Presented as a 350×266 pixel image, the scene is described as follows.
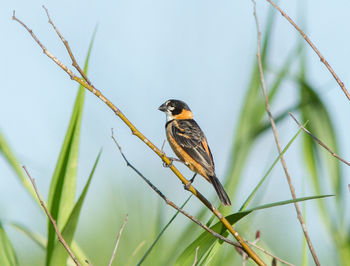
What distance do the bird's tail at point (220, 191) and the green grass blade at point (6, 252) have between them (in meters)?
1.08

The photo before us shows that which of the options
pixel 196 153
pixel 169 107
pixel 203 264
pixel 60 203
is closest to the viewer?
pixel 203 264

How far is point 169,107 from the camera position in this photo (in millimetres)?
4523

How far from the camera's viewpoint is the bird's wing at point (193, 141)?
3.58m

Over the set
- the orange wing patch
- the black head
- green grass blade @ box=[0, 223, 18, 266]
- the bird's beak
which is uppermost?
the bird's beak

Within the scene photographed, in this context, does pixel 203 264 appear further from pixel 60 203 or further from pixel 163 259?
pixel 60 203

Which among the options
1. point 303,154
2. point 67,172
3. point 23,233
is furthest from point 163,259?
point 303,154

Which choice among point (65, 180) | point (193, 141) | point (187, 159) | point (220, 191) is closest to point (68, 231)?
point (65, 180)

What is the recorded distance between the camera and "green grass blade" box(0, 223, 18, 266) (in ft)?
7.48

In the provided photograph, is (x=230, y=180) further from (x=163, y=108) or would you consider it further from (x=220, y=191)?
(x=163, y=108)

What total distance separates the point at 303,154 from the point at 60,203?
1414 millimetres

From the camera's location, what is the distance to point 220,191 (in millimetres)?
2957

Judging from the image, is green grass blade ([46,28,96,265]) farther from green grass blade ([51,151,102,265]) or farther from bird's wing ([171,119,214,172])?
bird's wing ([171,119,214,172])

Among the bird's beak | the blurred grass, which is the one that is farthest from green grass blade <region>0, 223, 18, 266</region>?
the bird's beak

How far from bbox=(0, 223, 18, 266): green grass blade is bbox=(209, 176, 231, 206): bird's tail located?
3.56 ft
